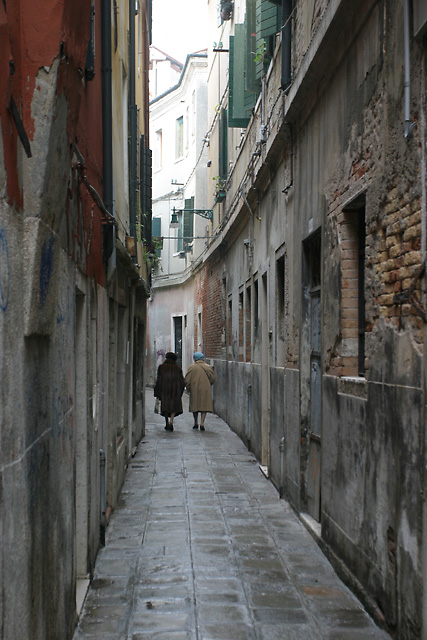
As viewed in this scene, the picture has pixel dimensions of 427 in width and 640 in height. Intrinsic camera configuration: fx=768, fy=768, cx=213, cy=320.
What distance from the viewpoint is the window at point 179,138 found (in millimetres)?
29156

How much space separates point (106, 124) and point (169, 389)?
28.9ft

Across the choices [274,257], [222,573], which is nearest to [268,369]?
[274,257]

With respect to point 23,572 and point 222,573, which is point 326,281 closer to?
point 222,573

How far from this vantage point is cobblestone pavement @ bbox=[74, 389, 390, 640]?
4.84 meters

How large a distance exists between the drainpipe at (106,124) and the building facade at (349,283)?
1.89 metres

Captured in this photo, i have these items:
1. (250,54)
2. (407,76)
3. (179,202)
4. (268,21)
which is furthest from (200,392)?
(179,202)

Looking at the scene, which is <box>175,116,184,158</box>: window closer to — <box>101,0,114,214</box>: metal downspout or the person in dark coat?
the person in dark coat

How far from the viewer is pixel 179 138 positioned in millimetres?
29438

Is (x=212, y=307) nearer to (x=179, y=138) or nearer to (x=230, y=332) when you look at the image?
(x=230, y=332)

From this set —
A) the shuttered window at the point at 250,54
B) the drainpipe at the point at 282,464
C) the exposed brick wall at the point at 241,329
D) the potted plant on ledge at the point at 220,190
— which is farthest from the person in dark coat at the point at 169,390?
the drainpipe at the point at 282,464

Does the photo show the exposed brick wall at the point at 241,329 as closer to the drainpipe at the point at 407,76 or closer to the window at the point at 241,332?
Answer: the window at the point at 241,332

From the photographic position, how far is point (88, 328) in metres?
5.95

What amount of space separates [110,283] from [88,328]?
78.3 inches

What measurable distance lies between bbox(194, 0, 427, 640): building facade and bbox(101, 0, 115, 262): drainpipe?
1.89 metres
